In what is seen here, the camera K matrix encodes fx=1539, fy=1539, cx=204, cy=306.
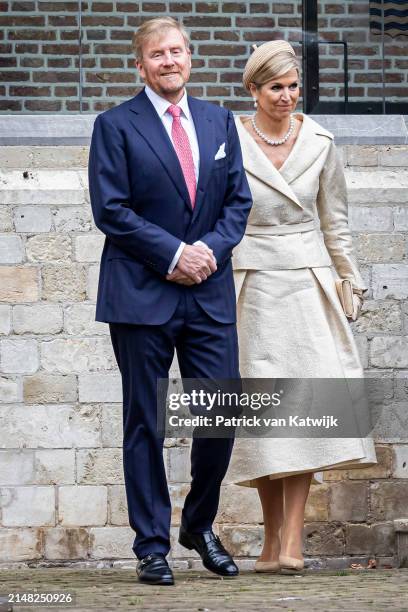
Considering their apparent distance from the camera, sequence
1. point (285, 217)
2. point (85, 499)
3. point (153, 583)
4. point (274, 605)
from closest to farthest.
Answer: point (274, 605)
point (153, 583)
point (285, 217)
point (85, 499)

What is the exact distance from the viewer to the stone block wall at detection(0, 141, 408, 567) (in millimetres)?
7375

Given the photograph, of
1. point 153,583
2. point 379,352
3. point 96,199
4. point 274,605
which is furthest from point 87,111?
point 274,605

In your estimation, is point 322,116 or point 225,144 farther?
point 322,116

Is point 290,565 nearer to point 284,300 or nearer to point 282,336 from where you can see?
point 282,336

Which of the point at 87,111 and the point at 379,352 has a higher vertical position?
the point at 87,111

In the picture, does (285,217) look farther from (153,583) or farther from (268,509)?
(153,583)

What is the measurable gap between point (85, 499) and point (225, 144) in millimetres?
2502

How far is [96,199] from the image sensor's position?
5332mm

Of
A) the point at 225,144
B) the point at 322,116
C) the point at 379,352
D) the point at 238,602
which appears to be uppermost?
the point at 322,116

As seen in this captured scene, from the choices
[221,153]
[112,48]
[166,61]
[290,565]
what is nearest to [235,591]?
[290,565]

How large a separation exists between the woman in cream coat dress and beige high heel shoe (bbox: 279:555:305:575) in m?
0.09

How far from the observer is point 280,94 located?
5.82 metres

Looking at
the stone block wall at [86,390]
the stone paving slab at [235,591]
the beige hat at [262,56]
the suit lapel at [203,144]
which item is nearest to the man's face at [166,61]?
the suit lapel at [203,144]

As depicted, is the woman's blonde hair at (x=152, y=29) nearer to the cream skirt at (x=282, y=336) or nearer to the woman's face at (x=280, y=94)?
the woman's face at (x=280, y=94)
